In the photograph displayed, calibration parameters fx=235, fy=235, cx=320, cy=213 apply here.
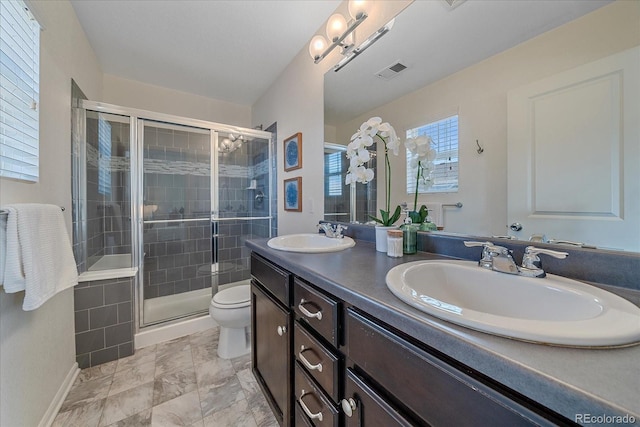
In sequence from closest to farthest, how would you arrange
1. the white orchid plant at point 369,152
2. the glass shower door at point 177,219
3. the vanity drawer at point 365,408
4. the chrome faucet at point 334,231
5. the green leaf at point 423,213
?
the vanity drawer at point 365,408 → the green leaf at point 423,213 → the white orchid plant at point 369,152 → the chrome faucet at point 334,231 → the glass shower door at point 177,219

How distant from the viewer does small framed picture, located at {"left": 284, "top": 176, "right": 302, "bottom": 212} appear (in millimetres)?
2003

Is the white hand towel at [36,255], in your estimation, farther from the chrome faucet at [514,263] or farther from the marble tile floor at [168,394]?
the chrome faucet at [514,263]

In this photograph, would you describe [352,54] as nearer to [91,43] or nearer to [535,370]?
[535,370]

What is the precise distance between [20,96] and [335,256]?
4.88 ft

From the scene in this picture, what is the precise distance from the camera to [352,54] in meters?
1.46

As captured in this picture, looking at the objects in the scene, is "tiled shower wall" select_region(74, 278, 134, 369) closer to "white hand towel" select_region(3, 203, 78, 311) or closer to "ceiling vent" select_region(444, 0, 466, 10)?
"white hand towel" select_region(3, 203, 78, 311)

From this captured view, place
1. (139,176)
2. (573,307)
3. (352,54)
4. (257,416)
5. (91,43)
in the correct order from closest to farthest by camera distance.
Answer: (573,307)
(257,416)
(352,54)
(91,43)
(139,176)

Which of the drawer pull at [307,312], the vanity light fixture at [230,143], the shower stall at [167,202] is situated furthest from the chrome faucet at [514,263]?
the vanity light fixture at [230,143]

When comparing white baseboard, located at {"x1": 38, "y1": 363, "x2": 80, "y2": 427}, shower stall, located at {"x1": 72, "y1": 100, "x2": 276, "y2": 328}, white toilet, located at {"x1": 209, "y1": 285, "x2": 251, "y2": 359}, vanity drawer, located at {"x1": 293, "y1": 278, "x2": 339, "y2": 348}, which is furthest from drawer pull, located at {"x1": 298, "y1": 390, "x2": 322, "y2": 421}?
shower stall, located at {"x1": 72, "y1": 100, "x2": 276, "y2": 328}

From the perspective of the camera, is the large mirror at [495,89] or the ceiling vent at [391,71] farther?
the ceiling vent at [391,71]

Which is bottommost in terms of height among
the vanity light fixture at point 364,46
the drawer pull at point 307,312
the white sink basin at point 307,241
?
the drawer pull at point 307,312

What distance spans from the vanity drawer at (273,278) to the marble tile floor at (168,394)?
0.69 m

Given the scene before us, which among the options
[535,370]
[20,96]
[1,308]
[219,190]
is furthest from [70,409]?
[535,370]

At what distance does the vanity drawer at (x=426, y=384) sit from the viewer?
1.16 feet
